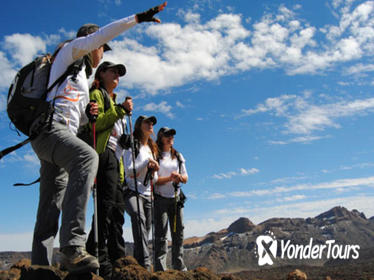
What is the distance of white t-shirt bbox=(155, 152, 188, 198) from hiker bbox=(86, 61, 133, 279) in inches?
98.8

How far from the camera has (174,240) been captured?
894 centimetres

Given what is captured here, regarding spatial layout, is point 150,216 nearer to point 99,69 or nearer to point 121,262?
point 121,262

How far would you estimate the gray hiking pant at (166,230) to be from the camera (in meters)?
8.30

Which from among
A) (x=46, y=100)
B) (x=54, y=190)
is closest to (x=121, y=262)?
(x=54, y=190)

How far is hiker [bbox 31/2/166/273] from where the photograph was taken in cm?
405

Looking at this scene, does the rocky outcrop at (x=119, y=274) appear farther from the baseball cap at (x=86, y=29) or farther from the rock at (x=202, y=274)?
the baseball cap at (x=86, y=29)

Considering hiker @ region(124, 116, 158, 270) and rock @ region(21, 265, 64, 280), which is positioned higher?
hiker @ region(124, 116, 158, 270)

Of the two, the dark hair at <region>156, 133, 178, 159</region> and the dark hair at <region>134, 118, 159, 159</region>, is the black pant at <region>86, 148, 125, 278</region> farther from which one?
the dark hair at <region>156, 133, 178, 159</region>

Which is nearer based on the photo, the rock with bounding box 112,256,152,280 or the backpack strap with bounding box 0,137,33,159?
the backpack strap with bounding box 0,137,33,159

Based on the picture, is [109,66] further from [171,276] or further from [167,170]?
[171,276]

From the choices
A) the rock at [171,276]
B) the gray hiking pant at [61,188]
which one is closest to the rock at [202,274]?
the rock at [171,276]

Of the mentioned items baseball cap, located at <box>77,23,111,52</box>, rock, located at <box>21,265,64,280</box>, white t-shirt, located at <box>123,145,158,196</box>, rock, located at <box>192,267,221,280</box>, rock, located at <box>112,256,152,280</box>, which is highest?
baseball cap, located at <box>77,23,111,52</box>

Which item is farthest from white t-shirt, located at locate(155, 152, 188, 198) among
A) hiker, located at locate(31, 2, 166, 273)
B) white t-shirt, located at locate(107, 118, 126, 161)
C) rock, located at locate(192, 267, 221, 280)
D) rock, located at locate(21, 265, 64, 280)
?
rock, located at locate(21, 265, 64, 280)

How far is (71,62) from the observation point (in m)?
4.39
